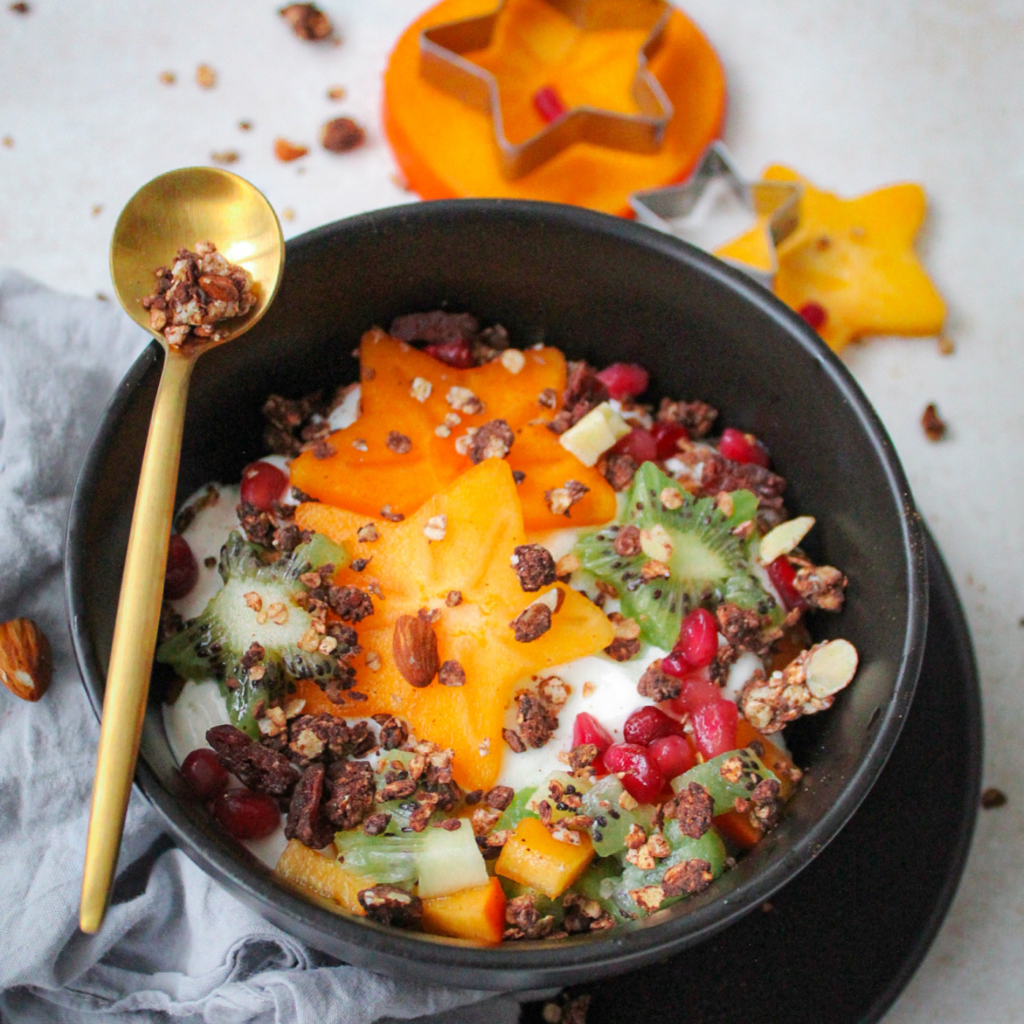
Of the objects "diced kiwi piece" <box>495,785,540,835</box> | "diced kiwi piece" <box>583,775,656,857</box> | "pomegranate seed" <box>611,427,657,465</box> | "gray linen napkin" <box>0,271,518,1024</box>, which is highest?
"pomegranate seed" <box>611,427,657,465</box>

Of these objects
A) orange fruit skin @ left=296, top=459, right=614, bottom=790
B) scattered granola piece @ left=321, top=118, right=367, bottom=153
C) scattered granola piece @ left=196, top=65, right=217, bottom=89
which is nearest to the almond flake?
orange fruit skin @ left=296, top=459, right=614, bottom=790

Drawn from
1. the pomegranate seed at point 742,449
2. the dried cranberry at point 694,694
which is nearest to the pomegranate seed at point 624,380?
the pomegranate seed at point 742,449

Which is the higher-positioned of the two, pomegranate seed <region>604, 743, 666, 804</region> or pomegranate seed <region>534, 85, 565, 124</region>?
pomegranate seed <region>534, 85, 565, 124</region>

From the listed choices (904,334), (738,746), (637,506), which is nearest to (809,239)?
(904,334)

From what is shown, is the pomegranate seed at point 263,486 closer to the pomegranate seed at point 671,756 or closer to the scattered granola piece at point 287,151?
the pomegranate seed at point 671,756

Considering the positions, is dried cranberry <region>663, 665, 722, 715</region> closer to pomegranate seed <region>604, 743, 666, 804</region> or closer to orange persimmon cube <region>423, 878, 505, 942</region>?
pomegranate seed <region>604, 743, 666, 804</region>

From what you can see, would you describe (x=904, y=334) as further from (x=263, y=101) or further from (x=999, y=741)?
(x=263, y=101)

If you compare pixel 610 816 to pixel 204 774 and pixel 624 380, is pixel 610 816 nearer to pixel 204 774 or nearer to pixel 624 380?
pixel 204 774
